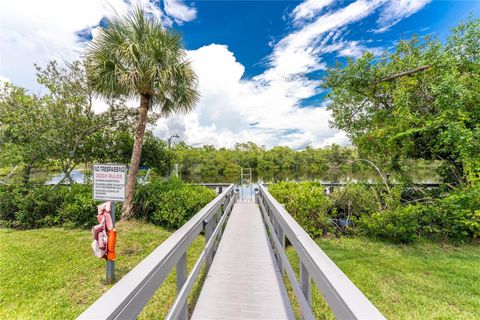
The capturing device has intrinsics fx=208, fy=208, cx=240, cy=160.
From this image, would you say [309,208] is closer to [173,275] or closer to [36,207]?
[173,275]

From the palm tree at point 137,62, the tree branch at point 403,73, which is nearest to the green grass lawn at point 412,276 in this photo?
the tree branch at point 403,73

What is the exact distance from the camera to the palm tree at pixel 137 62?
5.20 m

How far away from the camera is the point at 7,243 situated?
4.41 meters

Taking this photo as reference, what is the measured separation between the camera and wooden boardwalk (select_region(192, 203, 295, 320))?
1.98 metres

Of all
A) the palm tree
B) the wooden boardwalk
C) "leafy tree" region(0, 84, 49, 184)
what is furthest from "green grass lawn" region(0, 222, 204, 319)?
"leafy tree" region(0, 84, 49, 184)

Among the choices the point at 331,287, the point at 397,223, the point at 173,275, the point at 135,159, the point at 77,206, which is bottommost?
the point at 173,275

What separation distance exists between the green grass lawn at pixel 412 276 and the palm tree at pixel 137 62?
502 cm

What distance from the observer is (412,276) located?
131 inches

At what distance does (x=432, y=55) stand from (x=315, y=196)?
4930 millimetres

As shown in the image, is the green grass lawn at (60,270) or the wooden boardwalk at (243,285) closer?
the wooden boardwalk at (243,285)

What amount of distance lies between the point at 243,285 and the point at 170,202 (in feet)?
12.6

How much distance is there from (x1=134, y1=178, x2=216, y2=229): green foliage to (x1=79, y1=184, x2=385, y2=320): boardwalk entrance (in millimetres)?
1847

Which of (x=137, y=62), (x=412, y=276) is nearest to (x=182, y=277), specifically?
(x=412, y=276)

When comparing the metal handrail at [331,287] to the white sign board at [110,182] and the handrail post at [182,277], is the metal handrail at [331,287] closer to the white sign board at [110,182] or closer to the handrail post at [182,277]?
the handrail post at [182,277]
